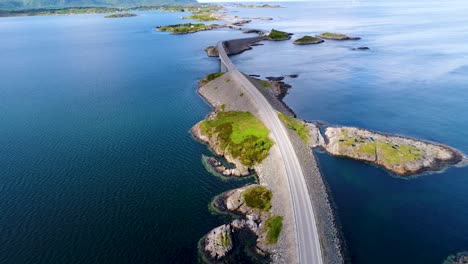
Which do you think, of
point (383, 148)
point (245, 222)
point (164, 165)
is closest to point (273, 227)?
point (245, 222)

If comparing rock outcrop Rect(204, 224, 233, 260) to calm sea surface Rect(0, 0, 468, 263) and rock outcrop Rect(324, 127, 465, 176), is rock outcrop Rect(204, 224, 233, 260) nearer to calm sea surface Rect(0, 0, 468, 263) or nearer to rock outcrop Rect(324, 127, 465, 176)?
calm sea surface Rect(0, 0, 468, 263)

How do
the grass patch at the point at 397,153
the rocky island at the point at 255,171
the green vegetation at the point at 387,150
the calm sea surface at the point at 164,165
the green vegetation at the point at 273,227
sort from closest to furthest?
the rocky island at the point at 255,171, the green vegetation at the point at 273,227, the calm sea surface at the point at 164,165, the grass patch at the point at 397,153, the green vegetation at the point at 387,150

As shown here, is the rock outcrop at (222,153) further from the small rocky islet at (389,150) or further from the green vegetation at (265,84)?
the green vegetation at (265,84)

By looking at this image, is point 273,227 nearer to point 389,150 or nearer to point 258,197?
point 258,197

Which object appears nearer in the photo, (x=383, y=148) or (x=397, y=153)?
(x=397, y=153)

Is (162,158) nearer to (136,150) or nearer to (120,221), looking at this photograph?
(136,150)

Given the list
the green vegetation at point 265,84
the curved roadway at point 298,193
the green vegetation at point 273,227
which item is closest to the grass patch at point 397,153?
the curved roadway at point 298,193

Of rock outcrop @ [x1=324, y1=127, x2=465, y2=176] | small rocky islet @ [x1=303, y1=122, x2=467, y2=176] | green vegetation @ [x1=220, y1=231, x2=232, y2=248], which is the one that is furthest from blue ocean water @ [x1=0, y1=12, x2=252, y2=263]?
rock outcrop @ [x1=324, y1=127, x2=465, y2=176]
